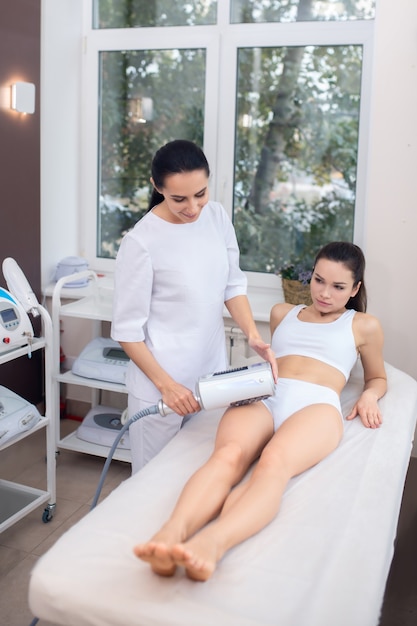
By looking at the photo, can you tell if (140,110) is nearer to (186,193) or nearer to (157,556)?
(186,193)

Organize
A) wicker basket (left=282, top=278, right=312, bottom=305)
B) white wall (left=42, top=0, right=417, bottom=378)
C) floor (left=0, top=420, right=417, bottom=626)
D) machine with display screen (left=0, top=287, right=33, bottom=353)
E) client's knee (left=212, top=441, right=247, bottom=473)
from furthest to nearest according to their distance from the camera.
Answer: wicker basket (left=282, top=278, right=312, bottom=305)
white wall (left=42, top=0, right=417, bottom=378)
machine with display screen (left=0, top=287, right=33, bottom=353)
floor (left=0, top=420, right=417, bottom=626)
client's knee (left=212, top=441, right=247, bottom=473)

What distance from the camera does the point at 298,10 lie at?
297 cm

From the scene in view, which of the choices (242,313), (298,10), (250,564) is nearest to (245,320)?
(242,313)

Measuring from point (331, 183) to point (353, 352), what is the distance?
47.9 inches

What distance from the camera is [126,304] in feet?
5.64

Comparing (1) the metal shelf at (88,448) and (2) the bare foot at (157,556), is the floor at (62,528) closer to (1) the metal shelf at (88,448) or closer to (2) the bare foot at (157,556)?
(1) the metal shelf at (88,448)

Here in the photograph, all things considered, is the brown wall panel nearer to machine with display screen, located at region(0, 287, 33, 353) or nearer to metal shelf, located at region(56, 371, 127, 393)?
metal shelf, located at region(56, 371, 127, 393)

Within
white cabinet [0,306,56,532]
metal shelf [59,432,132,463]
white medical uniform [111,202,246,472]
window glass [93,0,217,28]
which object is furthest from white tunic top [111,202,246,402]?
window glass [93,0,217,28]

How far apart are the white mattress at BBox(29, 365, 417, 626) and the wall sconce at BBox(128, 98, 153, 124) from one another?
6.99 feet

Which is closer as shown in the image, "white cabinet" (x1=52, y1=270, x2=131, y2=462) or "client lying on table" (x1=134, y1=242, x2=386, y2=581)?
"client lying on table" (x1=134, y1=242, x2=386, y2=581)

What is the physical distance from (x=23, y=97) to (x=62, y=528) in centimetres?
174

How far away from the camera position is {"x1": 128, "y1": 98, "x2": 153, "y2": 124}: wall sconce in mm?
3297

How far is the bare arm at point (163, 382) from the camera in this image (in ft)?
5.42

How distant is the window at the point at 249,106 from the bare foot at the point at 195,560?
2.07m
